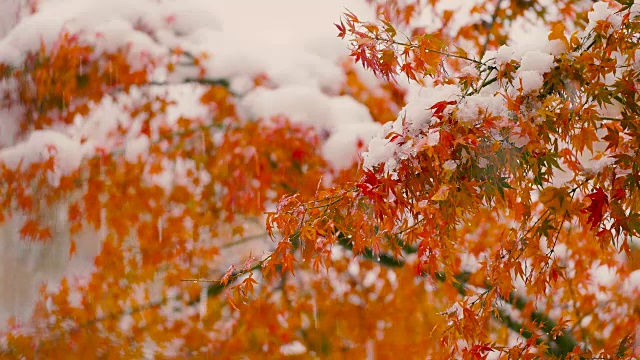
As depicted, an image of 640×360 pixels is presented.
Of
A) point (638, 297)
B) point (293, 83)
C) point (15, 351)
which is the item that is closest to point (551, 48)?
point (638, 297)

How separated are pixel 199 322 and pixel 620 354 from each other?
324cm

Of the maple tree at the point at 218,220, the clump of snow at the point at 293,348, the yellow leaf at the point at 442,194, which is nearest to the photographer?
the yellow leaf at the point at 442,194

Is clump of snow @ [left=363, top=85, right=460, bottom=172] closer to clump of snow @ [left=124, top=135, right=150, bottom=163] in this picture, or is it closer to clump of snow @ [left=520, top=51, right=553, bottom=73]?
clump of snow @ [left=520, top=51, right=553, bottom=73]

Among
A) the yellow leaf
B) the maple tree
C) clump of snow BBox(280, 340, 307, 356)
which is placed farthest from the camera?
clump of snow BBox(280, 340, 307, 356)

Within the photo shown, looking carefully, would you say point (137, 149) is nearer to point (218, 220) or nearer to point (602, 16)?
point (218, 220)

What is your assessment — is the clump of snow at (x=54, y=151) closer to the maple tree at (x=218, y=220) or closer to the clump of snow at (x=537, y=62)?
the maple tree at (x=218, y=220)

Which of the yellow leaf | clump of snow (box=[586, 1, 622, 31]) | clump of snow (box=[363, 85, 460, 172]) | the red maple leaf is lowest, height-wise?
the red maple leaf

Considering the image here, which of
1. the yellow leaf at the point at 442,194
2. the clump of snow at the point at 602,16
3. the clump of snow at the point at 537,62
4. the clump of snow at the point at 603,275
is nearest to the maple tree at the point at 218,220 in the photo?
the clump of snow at the point at 603,275

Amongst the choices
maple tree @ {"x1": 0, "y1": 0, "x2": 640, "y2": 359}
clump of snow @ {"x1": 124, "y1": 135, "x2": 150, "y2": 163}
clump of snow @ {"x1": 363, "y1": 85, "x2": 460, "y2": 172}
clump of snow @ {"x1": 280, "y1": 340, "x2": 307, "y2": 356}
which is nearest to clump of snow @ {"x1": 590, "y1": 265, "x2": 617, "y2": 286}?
maple tree @ {"x1": 0, "y1": 0, "x2": 640, "y2": 359}

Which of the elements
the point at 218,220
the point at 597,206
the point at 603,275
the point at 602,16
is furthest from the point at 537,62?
the point at 218,220

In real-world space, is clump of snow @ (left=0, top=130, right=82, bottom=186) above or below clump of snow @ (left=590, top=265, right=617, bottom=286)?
above

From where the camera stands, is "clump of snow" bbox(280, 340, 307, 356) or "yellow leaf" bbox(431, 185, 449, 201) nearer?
"yellow leaf" bbox(431, 185, 449, 201)

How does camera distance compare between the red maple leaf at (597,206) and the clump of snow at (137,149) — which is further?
the clump of snow at (137,149)

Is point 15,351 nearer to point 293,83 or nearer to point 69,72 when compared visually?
point 69,72
